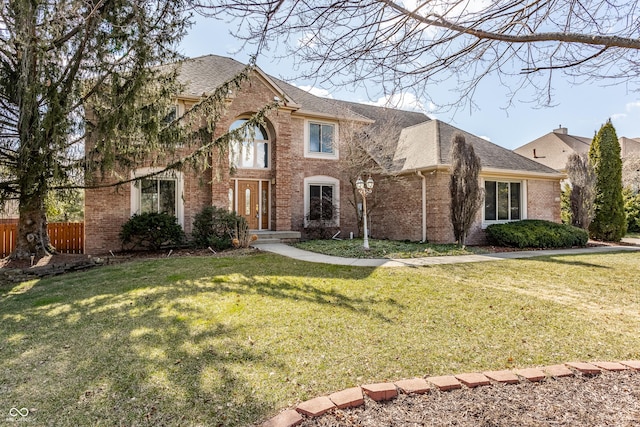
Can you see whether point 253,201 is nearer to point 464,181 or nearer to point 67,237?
point 67,237

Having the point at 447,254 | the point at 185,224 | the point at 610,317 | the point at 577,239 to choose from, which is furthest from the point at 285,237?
the point at 577,239

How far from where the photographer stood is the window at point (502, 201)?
15759mm

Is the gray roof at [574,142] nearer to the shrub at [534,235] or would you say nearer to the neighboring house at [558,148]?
the neighboring house at [558,148]

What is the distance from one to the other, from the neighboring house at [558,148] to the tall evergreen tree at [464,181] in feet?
57.4

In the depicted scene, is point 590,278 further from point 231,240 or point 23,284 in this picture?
point 23,284

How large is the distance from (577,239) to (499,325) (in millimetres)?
13610

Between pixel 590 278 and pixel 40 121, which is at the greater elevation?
pixel 40 121

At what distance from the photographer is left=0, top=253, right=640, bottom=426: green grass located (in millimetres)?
2857

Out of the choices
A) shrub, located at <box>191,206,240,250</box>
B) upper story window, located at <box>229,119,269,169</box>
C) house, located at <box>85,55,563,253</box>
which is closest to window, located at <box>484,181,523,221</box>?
house, located at <box>85,55,563,253</box>

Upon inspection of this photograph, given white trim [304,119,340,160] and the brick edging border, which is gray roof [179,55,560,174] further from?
the brick edging border

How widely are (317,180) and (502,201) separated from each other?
8.53 meters

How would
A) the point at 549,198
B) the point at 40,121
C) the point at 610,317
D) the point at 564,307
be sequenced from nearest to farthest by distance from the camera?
the point at 610,317
the point at 564,307
the point at 40,121
the point at 549,198

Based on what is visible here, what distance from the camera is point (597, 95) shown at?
434 cm

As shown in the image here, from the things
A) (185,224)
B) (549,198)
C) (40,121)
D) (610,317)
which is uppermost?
(40,121)
